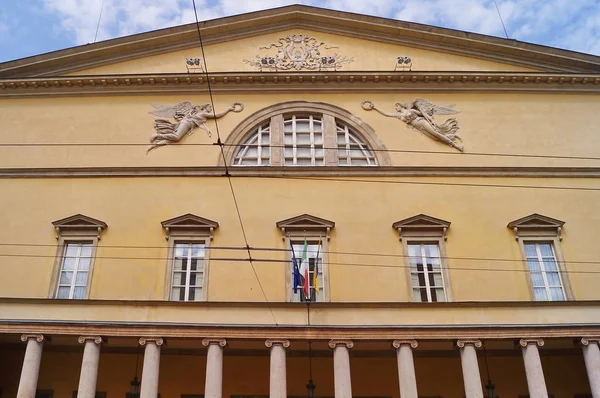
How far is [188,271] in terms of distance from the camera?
15766 mm

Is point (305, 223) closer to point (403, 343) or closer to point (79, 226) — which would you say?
point (403, 343)

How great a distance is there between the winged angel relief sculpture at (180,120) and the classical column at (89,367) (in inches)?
242

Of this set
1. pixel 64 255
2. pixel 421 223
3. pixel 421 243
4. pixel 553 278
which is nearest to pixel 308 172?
pixel 421 223

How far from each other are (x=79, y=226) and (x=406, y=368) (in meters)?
9.39

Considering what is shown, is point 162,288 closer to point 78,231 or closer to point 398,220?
point 78,231

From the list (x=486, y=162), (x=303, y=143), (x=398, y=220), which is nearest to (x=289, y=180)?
(x=303, y=143)

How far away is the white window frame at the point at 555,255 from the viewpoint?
15469mm

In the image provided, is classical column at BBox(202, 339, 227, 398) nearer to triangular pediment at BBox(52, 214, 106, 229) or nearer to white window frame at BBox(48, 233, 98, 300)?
white window frame at BBox(48, 233, 98, 300)

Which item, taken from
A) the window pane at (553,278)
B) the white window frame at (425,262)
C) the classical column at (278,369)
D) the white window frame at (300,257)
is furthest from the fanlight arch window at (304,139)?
the classical column at (278,369)

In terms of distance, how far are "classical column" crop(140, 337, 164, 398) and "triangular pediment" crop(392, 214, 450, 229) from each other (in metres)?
6.87

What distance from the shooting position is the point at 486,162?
57.9 ft

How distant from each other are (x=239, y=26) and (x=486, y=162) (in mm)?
9162

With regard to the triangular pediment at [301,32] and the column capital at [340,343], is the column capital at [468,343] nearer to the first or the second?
the column capital at [340,343]

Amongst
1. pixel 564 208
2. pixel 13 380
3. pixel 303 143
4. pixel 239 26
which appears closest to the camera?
pixel 13 380
